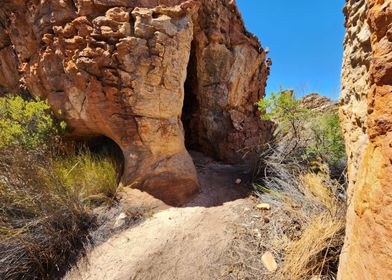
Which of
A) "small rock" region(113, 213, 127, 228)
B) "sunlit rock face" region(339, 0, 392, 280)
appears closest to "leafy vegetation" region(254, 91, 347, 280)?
"sunlit rock face" region(339, 0, 392, 280)

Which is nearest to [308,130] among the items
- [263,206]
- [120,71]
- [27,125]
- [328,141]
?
[328,141]

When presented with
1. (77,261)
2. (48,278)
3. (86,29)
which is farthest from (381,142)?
(86,29)

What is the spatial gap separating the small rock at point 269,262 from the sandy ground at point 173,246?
42 centimetres

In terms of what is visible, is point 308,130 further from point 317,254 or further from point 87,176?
point 87,176

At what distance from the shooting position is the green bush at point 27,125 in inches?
116


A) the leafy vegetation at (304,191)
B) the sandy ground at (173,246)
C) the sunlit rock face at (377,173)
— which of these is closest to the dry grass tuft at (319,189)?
the leafy vegetation at (304,191)

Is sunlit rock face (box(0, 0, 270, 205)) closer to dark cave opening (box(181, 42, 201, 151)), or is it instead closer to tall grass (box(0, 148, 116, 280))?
tall grass (box(0, 148, 116, 280))

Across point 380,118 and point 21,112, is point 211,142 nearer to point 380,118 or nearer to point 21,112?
point 21,112

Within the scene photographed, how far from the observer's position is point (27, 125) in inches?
123

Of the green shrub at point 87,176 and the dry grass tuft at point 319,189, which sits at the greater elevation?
the dry grass tuft at point 319,189

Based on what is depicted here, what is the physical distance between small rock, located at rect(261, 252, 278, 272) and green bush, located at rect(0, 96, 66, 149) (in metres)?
3.42

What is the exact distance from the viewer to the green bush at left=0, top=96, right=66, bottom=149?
294 cm

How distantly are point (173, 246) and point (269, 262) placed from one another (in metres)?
1.06

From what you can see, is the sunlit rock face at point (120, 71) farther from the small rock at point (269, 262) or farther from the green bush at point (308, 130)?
the green bush at point (308, 130)
